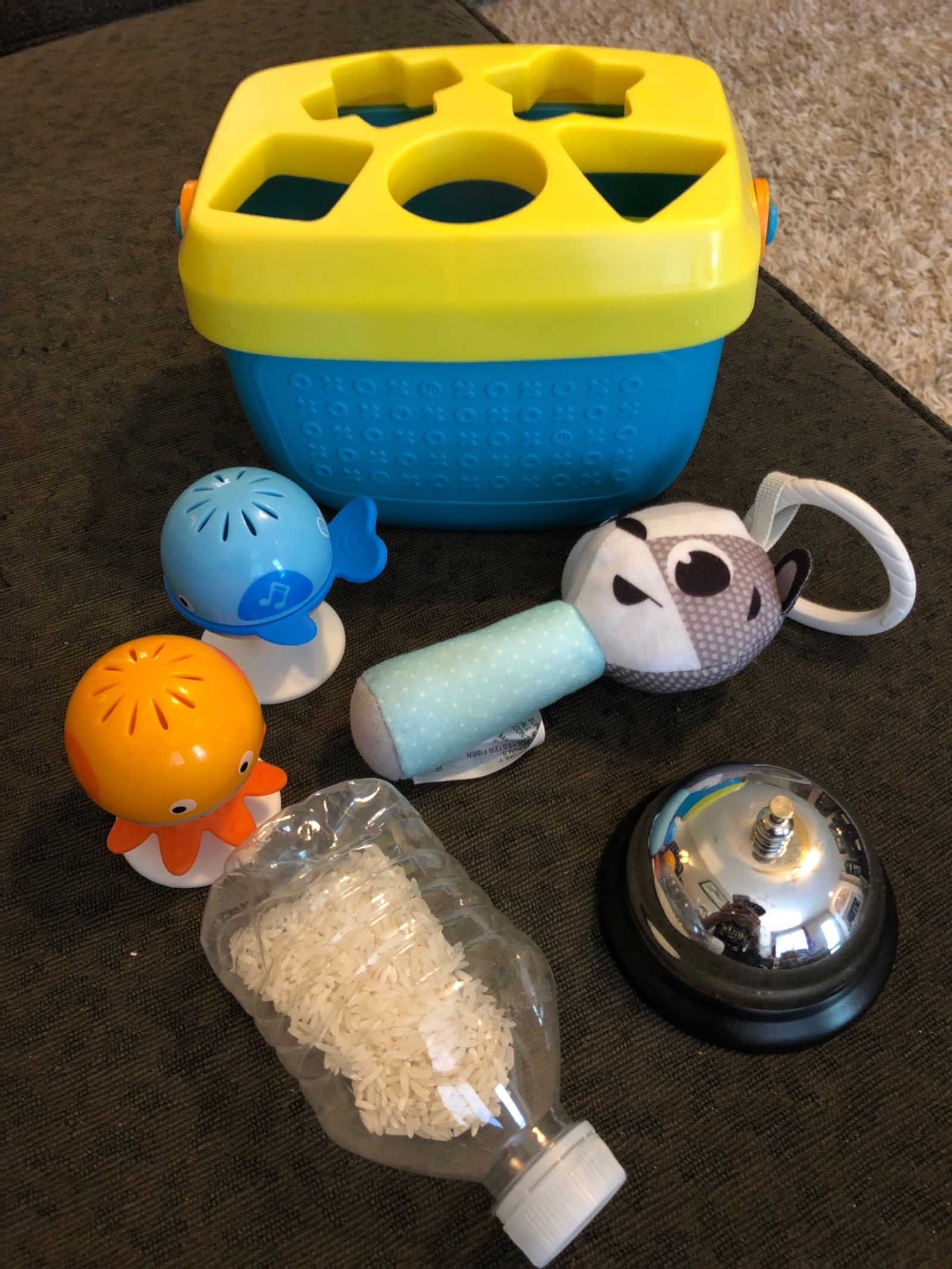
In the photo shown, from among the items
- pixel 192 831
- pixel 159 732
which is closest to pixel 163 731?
pixel 159 732

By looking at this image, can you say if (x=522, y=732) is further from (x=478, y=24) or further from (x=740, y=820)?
(x=478, y=24)

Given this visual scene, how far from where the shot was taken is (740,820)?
1.82 ft

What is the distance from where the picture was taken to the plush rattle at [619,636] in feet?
2.02

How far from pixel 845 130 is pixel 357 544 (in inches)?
40.1

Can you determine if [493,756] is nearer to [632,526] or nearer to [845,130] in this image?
[632,526]

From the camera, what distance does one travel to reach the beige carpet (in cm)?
105

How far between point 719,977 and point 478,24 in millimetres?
1188

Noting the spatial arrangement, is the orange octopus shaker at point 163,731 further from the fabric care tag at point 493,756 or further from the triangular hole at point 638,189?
the triangular hole at point 638,189

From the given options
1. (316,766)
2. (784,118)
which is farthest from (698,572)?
(784,118)

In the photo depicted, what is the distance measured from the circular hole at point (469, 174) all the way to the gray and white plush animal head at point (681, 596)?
0.25 meters

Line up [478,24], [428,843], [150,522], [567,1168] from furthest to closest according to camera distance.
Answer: [478,24], [150,522], [428,843], [567,1168]

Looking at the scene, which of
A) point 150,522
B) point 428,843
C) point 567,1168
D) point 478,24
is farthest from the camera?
point 478,24

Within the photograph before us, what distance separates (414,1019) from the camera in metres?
0.51

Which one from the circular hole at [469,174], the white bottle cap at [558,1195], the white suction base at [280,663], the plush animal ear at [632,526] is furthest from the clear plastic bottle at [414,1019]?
the circular hole at [469,174]
